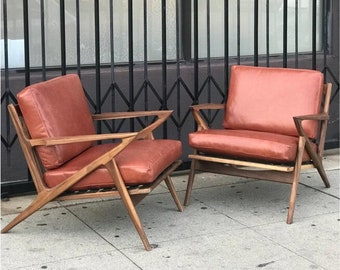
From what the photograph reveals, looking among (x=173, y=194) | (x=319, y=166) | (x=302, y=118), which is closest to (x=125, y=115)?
(x=173, y=194)

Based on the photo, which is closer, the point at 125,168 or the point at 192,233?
the point at 125,168

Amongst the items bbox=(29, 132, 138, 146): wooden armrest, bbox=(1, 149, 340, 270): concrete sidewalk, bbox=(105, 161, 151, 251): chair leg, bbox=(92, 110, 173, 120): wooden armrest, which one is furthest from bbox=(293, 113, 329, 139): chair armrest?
bbox=(105, 161, 151, 251): chair leg

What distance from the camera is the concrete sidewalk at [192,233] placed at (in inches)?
188

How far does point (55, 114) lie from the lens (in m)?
5.20

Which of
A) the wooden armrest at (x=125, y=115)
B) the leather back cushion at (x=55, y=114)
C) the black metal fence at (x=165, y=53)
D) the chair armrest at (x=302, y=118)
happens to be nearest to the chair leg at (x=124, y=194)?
the leather back cushion at (x=55, y=114)

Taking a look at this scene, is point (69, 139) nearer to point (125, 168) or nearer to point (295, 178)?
point (125, 168)

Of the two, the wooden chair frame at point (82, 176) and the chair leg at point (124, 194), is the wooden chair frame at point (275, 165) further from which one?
the chair leg at point (124, 194)

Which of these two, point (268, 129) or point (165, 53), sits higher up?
point (165, 53)

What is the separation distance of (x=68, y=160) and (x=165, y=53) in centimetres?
176

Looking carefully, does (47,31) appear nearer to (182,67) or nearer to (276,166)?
(182,67)

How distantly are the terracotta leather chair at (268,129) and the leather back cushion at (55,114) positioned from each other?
0.85 m

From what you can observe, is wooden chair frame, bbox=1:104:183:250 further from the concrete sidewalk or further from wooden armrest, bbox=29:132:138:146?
the concrete sidewalk

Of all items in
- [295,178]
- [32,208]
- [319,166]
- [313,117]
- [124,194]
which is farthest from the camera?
[319,166]

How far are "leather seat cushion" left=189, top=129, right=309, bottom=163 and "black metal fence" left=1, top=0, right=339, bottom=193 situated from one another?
954 millimetres
